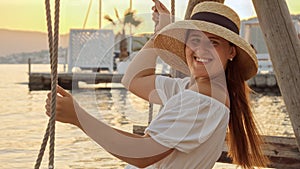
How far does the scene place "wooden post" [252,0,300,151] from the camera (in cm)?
247

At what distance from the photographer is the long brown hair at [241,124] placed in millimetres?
1753

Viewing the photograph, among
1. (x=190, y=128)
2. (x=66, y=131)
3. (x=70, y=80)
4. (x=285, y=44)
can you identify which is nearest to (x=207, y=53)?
(x=190, y=128)

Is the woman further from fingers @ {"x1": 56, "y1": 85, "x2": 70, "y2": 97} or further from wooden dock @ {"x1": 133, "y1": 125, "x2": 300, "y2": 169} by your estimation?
→ wooden dock @ {"x1": 133, "y1": 125, "x2": 300, "y2": 169}

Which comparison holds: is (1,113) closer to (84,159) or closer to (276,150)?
(84,159)

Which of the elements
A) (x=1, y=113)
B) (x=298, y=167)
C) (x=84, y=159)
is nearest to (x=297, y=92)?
(x=298, y=167)

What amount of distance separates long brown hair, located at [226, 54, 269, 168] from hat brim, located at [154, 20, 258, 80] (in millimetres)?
29

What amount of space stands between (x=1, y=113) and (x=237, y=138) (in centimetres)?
1136

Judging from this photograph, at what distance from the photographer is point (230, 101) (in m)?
1.74

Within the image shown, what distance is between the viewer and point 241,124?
1.80 m

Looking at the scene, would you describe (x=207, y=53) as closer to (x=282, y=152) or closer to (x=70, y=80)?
(x=282, y=152)

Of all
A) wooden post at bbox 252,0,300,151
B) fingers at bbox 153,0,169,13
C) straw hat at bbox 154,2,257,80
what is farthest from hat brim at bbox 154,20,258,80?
wooden post at bbox 252,0,300,151

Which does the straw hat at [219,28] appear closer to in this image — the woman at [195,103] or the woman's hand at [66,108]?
the woman at [195,103]

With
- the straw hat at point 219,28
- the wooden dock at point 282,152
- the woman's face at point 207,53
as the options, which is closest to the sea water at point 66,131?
the straw hat at point 219,28

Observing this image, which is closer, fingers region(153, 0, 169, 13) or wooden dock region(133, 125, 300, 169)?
fingers region(153, 0, 169, 13)
